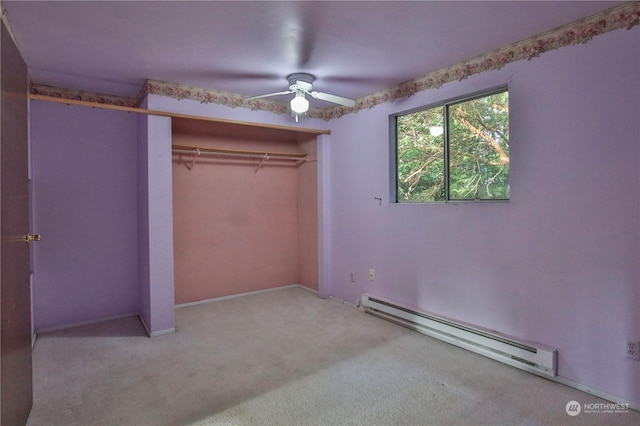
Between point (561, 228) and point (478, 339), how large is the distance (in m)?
1.03

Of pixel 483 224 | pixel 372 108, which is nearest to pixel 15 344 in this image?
pixel 483 224

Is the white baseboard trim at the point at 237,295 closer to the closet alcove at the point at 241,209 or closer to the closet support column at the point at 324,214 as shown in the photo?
the closet alcove at the point at 241,209

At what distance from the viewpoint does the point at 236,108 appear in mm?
3744

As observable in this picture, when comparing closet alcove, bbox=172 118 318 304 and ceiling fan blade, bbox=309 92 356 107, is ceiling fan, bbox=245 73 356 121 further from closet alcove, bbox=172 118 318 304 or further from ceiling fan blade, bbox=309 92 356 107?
closet alcove, bbox=172 118 318 304

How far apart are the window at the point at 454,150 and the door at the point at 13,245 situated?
117 inches

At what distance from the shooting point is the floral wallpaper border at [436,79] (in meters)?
2.12

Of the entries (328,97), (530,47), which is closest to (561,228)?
(530,47)

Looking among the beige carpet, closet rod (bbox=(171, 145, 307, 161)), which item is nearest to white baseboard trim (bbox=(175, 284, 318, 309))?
the beige carpet

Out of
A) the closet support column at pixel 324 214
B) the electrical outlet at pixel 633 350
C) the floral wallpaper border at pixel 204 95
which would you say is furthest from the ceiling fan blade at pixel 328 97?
the electrical outlet at pixel 633 350

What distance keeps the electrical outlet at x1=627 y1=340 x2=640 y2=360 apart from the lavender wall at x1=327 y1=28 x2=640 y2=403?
33 millimetres

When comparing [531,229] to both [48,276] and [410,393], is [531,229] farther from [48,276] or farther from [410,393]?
[48,276]

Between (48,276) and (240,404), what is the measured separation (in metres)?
2.58

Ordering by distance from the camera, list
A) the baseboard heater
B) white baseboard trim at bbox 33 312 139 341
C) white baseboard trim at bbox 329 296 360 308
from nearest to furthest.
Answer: the baseboard heater < white baseboard trim at bbox 33 312 139 341 < white baseboard trim at bbox 329 296 360 308

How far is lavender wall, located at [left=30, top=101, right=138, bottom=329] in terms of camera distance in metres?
3.36
